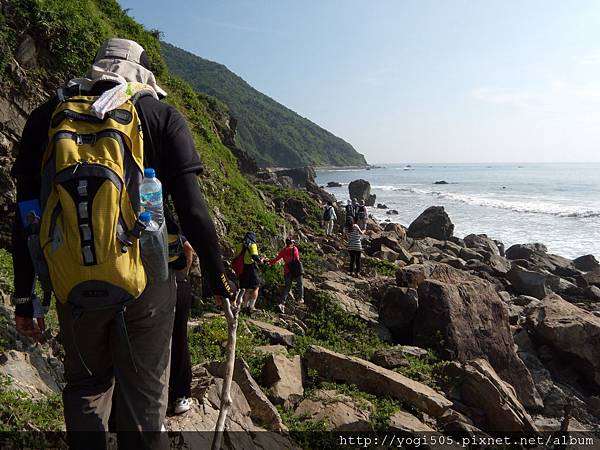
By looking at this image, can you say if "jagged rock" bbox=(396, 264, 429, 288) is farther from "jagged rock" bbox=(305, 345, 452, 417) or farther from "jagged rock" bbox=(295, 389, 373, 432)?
"jagged rock" bbox=(295, 389, 373, 432)

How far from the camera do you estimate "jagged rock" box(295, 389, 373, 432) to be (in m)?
5.23

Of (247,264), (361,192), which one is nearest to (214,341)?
(247,264)

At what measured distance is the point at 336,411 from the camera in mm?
5430

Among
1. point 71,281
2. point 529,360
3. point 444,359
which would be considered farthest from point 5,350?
point 529,360

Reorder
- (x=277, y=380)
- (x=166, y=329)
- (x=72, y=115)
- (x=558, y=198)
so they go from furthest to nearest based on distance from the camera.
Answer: (x=558, y=198), (x=277, y=380), (x=166, y=329), (x=72, y=115)

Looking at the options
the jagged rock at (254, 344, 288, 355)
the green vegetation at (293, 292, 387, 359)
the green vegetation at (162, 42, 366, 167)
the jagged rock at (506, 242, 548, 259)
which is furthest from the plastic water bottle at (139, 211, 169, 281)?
the green vegetation at (162, 42, 366, 167)

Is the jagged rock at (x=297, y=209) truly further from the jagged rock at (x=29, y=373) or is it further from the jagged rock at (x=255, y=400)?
the jagged rock at (x=29, y=373)

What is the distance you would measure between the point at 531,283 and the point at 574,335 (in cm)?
749

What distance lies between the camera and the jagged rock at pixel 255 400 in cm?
453

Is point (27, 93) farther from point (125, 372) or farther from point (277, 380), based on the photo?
point (125, 372)

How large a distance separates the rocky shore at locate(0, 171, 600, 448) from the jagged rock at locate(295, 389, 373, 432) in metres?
0.02

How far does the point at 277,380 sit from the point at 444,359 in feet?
13.3

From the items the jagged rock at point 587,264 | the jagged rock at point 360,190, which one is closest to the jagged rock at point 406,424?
the jagged rock at point 587,264

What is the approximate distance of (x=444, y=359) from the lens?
27.2ft
